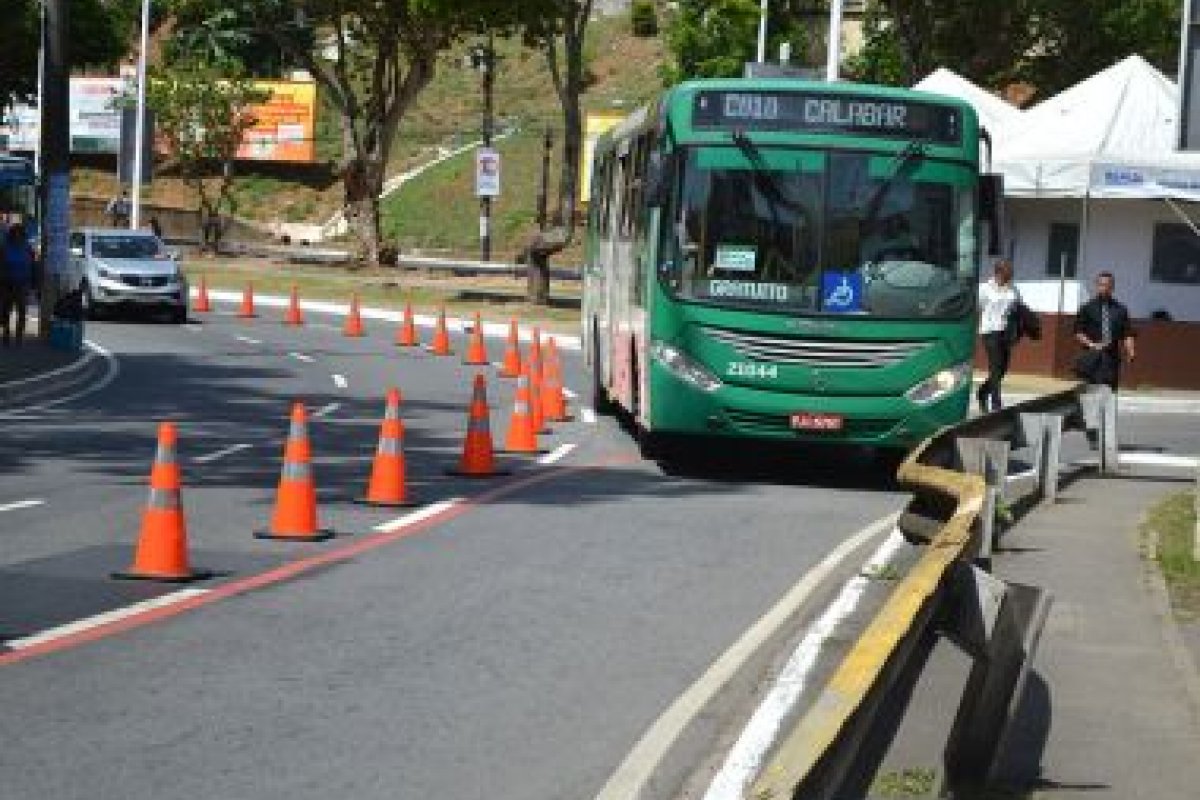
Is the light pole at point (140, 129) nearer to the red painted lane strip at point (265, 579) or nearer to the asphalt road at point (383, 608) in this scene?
the asphalt road at point (383, 608)

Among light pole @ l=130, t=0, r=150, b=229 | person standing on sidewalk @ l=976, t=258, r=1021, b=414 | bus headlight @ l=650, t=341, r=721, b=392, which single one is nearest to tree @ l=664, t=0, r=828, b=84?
light pole @ l=130, t=0, r=150, b=229

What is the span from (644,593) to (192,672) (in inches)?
145

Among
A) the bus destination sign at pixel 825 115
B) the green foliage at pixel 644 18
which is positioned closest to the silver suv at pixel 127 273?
the bus destination sign at pixel 825 115

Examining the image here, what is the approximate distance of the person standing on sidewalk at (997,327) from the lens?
2844 centimetres

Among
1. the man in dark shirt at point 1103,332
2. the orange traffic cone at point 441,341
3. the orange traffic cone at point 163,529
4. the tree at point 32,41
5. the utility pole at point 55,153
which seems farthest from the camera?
the tree at point 32,41

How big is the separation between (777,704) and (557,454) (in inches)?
502

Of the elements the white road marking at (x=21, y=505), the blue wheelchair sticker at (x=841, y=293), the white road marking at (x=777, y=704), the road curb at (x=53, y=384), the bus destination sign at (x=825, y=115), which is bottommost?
the road curb at (x=53, y=384)

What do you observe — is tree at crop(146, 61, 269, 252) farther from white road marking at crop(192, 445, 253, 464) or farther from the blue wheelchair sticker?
the blue wheelchair sticker

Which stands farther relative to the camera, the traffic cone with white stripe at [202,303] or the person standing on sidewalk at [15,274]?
the traffic cone with white stripe at [202,303]

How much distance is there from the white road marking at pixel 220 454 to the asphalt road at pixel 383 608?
0.04m

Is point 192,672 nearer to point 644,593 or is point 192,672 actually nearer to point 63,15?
point 644,593

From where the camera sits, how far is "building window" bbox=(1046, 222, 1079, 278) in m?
41.8

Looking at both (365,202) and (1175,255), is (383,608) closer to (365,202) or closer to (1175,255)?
(1175,255)

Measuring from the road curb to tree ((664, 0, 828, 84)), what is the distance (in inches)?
1377
